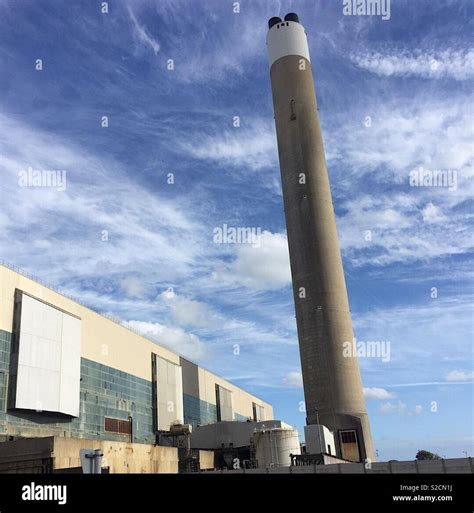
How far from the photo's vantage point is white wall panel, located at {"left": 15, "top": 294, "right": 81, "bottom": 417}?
41406mm

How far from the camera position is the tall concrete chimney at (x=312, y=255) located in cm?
5384

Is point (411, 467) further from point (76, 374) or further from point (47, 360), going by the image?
point (76, 374)

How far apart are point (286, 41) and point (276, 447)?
4997 centimetres

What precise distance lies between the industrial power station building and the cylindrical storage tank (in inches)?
612

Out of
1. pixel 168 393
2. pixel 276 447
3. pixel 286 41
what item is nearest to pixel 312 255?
pixel 276 447

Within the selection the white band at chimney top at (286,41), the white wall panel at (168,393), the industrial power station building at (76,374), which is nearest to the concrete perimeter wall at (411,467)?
the industrial power station building at (76,374)

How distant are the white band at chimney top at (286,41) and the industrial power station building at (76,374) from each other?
4060 cm

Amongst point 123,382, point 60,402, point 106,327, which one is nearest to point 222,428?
point 123,382

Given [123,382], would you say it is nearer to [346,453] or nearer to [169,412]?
[169,412]

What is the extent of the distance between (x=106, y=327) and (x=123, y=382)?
6870 millimetres

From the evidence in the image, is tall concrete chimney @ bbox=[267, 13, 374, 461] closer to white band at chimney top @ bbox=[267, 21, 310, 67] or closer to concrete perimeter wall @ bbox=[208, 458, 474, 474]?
white band at chimney top @ bbox=[267, 21, 310, 67]

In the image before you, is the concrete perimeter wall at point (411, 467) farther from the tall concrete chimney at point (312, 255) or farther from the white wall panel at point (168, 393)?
the white wall panel at point (168, 393)

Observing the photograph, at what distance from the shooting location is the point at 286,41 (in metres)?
67.2

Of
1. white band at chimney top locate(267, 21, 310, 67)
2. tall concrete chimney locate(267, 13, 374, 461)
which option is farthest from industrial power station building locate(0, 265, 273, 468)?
white band at chimney top locate(267, 21, 310, 67)
